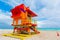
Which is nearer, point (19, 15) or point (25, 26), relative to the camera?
point (19, 15)

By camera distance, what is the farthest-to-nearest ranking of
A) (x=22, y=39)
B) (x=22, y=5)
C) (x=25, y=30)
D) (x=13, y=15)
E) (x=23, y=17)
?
(x=25, y=30) → (x=13, y=15) → (x=23, y=17) → (x=22, y=5) → (x=22, y=39)

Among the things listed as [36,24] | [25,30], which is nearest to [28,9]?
[25,30]

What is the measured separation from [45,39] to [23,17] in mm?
862

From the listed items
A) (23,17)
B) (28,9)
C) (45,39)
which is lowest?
(45,39)

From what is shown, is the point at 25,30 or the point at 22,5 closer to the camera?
the point at 22,5

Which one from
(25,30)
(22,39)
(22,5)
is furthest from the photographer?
(25,30)

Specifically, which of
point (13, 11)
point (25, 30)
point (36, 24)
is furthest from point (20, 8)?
point (36, 24)

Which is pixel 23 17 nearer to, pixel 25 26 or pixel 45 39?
pixel 25 26

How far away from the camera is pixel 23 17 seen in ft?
5.40

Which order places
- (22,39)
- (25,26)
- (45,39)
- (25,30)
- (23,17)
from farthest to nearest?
(45,39), (25,30), (25,26), (23,17), (22,39)

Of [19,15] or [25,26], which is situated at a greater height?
[19,15]

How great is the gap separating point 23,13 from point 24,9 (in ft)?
0.25

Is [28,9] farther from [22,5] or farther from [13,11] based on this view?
[13,11]

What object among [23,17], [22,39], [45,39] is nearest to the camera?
[22,39]
